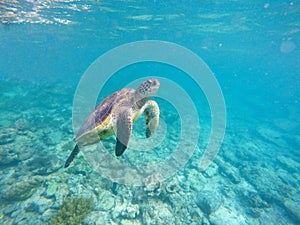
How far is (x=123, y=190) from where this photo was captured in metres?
6.22

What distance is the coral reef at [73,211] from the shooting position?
4.75 metres

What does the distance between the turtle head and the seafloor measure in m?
3.56

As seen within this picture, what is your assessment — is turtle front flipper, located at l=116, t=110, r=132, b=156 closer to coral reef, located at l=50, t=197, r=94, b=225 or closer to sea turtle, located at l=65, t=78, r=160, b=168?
sea turtle, located at l=65, t=78, r=160, b=168

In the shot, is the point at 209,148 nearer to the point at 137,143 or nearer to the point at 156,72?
the point at 137,143

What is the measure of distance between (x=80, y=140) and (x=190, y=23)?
70.6ft

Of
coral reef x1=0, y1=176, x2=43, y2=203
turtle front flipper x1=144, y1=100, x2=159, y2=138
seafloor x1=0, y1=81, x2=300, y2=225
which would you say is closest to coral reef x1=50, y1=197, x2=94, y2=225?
seafloor x1=0, y1=81, x2=300, y2=225

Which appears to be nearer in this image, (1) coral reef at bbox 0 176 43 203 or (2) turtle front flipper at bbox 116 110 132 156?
(2) turtle front flipper at bbox 116 110 132 156

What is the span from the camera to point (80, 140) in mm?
4664

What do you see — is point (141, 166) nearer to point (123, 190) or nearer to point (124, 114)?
point (123, 190)

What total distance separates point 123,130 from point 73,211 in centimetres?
310

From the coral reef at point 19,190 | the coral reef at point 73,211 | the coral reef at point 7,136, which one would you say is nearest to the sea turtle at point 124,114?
the coral reef at point 73,211

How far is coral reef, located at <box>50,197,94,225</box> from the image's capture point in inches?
187

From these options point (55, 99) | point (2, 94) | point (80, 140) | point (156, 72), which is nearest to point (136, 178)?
point (80, 140)

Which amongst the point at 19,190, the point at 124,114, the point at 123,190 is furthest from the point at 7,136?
the point at 124,114
